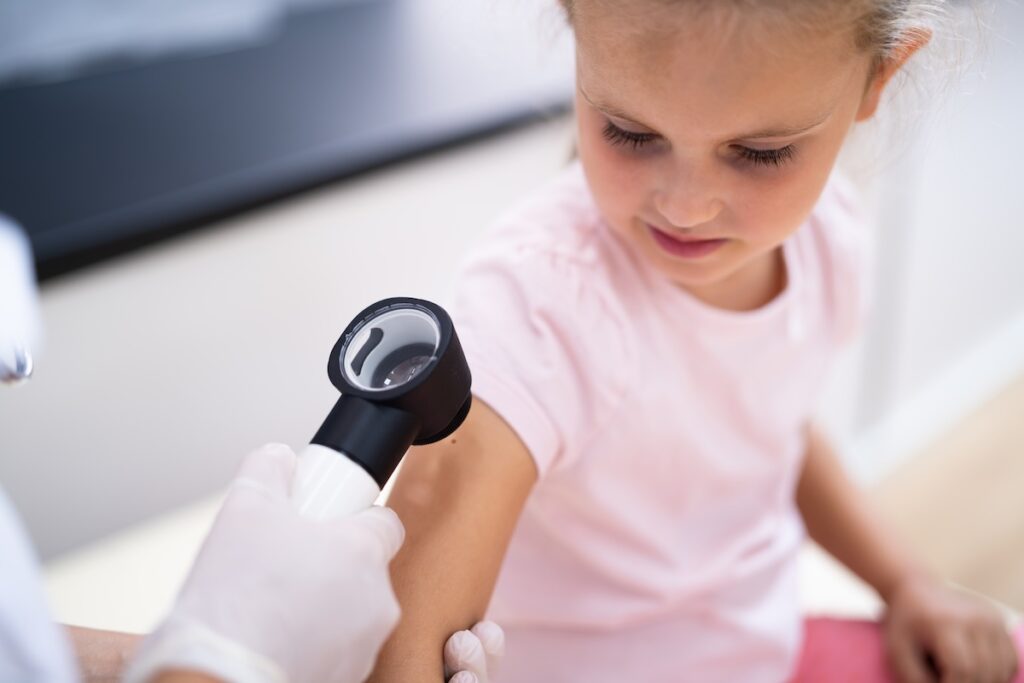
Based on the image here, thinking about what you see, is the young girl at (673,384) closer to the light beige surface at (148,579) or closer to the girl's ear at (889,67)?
the girl's ear at (889,67)

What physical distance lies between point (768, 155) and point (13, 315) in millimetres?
633

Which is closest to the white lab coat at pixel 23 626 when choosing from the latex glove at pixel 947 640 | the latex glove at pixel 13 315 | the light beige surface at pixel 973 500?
the latex glove at pixel 13 315

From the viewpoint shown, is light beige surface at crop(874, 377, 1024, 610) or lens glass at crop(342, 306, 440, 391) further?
light beige surface at crop(874, 377, 1024, 610)

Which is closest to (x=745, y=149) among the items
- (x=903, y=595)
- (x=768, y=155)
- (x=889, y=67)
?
(x=768, y=155)

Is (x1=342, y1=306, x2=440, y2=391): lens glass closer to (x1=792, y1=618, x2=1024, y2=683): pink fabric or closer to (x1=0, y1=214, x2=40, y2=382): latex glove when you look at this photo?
(x1=0, y1=214, x2=40, y2=382): latex glove

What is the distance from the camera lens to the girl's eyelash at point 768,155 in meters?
0.65

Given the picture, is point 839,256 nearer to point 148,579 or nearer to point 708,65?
point 708,65

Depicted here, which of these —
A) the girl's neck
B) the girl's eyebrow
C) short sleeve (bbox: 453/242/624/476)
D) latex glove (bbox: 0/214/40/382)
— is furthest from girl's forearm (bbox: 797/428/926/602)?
latex glove (bbox: 0/214/40/382)

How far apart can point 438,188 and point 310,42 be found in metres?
0.42

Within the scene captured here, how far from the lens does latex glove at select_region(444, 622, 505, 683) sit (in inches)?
24.4

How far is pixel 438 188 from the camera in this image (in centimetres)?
171

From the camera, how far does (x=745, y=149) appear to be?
0.65 meters

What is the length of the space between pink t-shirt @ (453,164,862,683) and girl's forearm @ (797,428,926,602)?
103 mm

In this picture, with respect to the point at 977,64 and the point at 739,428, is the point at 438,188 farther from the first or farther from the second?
the point at 977,64
